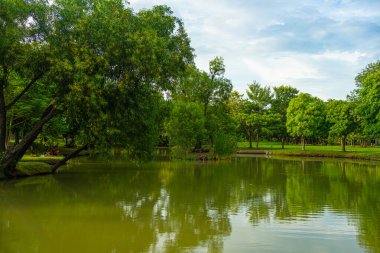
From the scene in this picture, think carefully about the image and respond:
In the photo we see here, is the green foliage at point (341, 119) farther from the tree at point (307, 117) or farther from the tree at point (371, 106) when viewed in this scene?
the tree at point (371, 106)

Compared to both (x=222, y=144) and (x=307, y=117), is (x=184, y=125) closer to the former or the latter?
(x=222, y=144)

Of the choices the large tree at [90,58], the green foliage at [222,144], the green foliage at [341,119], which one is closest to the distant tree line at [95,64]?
the large tree at [90,58]

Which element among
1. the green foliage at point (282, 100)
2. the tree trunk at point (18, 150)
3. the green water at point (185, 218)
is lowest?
the green water at point (185, 218)

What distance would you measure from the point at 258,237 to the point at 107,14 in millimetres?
16509

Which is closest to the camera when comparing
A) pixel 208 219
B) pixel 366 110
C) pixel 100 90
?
pixel 208 219

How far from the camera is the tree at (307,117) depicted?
70.2 m

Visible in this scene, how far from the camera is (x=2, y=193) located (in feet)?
63.0

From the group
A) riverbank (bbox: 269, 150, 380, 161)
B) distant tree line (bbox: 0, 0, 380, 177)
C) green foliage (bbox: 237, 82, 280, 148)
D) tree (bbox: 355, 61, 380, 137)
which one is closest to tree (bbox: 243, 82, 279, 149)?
green foliage (bbox: 237, 82, 280, 148)

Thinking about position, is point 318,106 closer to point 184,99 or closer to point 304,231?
point 184,99

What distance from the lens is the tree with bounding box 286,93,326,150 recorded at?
230 feet

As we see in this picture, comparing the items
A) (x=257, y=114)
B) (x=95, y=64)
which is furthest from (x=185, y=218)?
(x=257, y=114)

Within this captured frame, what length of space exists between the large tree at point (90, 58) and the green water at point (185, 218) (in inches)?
176

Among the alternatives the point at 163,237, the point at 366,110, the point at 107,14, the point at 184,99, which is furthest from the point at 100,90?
the point at 366,110

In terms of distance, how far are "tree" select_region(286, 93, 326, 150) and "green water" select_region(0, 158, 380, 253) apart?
48.0 m
